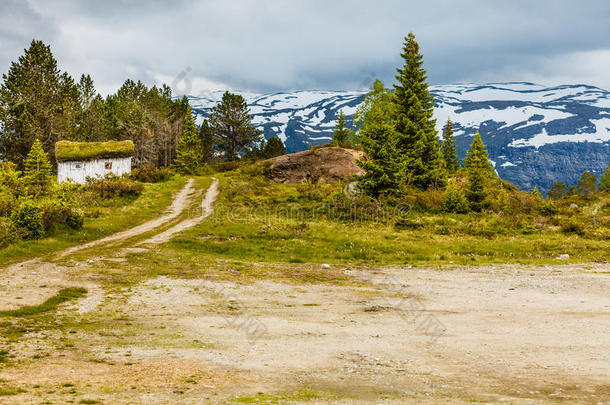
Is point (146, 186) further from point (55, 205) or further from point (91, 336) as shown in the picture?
point (91, 336)

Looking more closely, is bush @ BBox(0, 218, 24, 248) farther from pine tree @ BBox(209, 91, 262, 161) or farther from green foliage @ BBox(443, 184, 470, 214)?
pine tree @ BBox(209, 91, 262, 161)

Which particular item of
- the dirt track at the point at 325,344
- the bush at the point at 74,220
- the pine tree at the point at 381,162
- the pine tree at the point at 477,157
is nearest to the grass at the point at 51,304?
the dirt track at the point at 325,344

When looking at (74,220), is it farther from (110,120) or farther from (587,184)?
(587,184)

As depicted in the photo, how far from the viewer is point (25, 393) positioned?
17.3ft

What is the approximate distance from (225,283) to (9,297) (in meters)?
6.40

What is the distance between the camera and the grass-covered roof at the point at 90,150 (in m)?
44.2

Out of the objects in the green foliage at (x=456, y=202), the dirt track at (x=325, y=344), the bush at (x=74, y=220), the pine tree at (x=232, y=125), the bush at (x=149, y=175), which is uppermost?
the pine tree at (x=232, y=125)

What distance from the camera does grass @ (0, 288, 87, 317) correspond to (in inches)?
389

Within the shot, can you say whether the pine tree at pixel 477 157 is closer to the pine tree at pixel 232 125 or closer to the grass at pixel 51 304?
the grass at pixel 51 304

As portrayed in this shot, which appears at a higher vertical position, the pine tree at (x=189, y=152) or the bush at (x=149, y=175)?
the pine tree at (x=189, y=152)

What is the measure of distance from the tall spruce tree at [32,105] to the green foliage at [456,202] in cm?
5764

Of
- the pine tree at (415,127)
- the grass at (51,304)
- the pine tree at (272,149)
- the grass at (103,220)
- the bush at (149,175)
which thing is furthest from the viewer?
the pine tree at (272,149)

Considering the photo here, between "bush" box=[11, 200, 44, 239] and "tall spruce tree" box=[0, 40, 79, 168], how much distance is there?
1901 inches

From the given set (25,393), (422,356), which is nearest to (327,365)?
(422,356)
